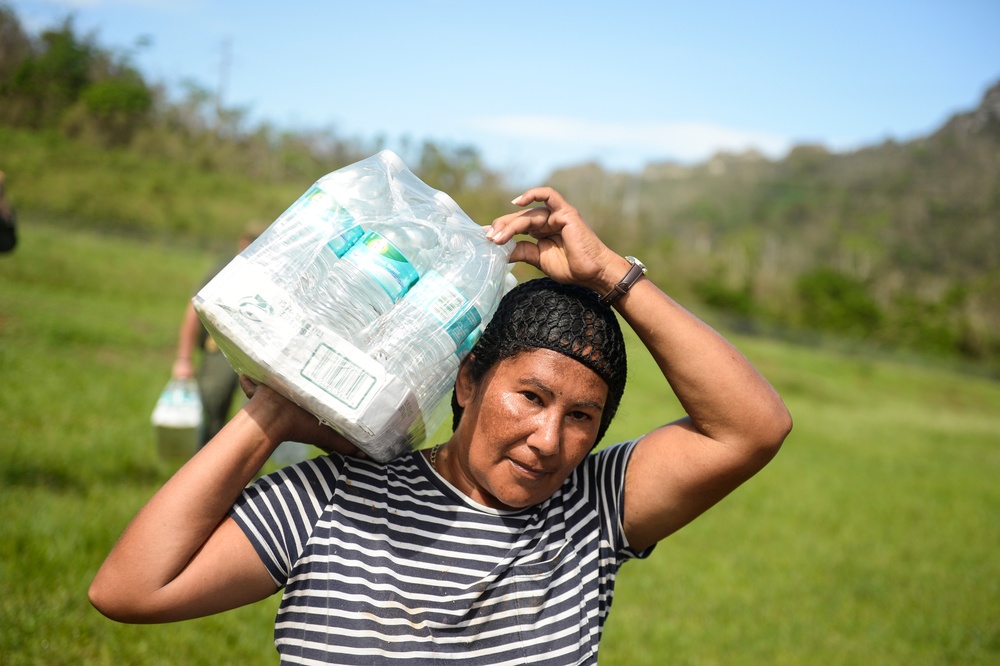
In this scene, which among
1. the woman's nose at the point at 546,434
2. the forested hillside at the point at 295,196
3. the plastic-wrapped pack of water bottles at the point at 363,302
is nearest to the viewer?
the plastic-wrapped pack of water bottles at the point at 363,302

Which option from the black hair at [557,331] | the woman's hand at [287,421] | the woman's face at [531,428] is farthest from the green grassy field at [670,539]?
the woman's hand at [287,421]

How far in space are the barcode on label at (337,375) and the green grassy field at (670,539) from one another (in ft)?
2.70

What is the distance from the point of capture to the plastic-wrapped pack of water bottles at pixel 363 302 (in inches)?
63.1

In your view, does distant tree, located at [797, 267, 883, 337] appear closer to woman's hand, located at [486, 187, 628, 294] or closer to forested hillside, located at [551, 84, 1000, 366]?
forested hillside, located at [551, 84, 1000, 366]

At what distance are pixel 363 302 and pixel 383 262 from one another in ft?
0.29

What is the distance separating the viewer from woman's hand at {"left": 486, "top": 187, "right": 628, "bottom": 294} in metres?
1.94

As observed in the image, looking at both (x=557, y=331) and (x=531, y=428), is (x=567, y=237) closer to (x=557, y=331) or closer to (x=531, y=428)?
(x=557, y=331)

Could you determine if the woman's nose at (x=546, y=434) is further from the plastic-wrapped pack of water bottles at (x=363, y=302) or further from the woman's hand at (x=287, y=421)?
the woman's hand at (x=287, y=421)

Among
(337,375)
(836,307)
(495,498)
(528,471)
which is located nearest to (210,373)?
(495,498)

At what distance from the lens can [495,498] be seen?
1.98 metres

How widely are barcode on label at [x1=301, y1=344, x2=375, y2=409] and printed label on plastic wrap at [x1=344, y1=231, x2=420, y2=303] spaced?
0.19 meters

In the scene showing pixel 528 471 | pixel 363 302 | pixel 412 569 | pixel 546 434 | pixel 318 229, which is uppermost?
pixel 318 229

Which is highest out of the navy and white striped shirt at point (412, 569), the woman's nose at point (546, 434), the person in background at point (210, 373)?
→ the woman's nose at point (546, 434)

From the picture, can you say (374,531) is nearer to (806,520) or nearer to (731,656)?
(731,656)
